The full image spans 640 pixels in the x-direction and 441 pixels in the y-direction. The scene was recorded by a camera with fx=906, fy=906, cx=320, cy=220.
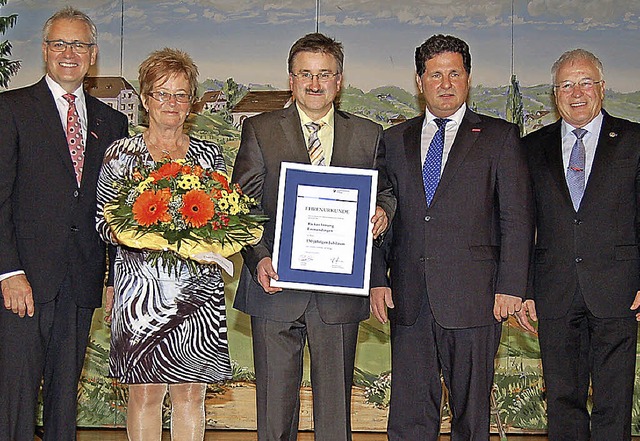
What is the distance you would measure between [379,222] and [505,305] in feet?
2.02

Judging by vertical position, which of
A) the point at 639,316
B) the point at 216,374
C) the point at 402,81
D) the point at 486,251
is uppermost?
the point at 402,81

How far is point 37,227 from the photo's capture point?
3.71 meters

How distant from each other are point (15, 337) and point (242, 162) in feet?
3.80

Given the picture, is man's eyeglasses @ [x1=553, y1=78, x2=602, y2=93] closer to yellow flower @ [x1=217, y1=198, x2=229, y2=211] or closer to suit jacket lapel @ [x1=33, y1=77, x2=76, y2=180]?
yellow flower @ [x1=217, y1=198, x2=229, y2=211]

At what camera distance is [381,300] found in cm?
385

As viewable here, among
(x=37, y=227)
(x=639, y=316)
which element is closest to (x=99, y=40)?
(x=37, y=227)

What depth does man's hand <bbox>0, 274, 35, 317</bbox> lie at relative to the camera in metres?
3.62

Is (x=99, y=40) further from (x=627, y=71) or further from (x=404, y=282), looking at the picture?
(x=627, y=71)

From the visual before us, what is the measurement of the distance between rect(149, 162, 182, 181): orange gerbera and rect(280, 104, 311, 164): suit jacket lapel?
44 cm

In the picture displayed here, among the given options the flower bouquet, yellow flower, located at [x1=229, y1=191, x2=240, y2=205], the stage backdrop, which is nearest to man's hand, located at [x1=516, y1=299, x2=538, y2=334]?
the flower bouquet

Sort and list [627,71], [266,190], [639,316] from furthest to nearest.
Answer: [627,71]
[639,316]
[266,190]

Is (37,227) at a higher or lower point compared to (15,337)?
higher

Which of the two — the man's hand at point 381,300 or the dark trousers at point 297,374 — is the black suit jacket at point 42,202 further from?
the man's hand at point 381,300

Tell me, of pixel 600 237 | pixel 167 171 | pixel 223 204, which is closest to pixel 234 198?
pixel 223 204
